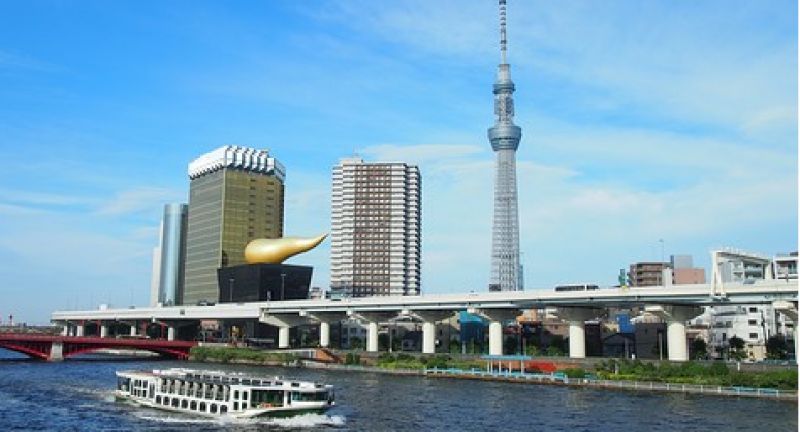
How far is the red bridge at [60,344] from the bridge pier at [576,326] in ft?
212

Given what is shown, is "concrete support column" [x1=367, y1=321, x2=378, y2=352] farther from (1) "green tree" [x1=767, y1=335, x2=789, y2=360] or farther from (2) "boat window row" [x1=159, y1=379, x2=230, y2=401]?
(2) "boat window row" [x1=159, y1=379, x2=230, y2=401]

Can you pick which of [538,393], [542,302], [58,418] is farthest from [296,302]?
[58,418]

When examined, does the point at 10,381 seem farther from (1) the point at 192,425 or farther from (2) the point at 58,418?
(1) the point at 192,425

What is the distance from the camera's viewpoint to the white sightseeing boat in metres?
52.9

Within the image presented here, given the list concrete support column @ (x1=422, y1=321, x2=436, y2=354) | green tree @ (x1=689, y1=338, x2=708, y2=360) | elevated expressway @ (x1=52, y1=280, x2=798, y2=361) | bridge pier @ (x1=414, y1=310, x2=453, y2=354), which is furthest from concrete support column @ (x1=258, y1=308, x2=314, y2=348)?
green tree @ (x1=689, y1=338, x2=708, y2=360)

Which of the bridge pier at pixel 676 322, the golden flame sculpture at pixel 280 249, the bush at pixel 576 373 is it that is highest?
Answer: the golden flame sculpture at pixel 280 249

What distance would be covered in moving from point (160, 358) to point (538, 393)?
84.6 meters

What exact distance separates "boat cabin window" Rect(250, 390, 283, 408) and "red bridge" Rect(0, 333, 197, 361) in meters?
70.7

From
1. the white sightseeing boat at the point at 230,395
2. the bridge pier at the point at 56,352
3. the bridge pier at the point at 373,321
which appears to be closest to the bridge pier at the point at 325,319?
the bridge pier at the point at 373,321

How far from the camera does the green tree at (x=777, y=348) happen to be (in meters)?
101

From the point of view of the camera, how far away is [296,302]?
133 meters

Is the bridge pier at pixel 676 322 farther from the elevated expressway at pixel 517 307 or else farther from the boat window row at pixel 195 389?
the boat window row at pixel 195 389

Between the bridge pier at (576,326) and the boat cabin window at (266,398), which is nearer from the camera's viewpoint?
the boat cabin window at (266,398)

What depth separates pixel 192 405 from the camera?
186 ft
